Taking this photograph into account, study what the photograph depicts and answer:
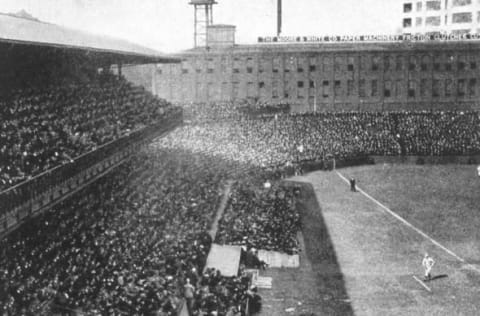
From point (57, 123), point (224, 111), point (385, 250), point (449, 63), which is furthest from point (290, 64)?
point (57, 123)

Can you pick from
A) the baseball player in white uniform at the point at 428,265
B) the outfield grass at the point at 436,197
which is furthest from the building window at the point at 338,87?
the baseball player in white uniform at the point at 428,265

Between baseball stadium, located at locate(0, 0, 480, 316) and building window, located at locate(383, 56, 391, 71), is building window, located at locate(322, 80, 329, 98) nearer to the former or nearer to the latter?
building window, located at locate(383, 56, 391, 71)

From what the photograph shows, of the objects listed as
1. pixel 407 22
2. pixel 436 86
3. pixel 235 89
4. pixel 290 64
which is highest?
pixel 407 22

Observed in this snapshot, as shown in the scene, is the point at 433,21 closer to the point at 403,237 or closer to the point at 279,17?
the point at 279,17

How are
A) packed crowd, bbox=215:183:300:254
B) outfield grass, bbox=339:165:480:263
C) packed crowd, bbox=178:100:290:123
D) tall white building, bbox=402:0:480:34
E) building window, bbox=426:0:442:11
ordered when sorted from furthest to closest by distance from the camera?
building window, bbox=426:0:442:11
tall white building, bbox=402:0:480:34
packed crowd, bbox=178:100:290:123
outfield grass, bbox=339:165:480:263
packed crowd, bbox=215:183:300:254

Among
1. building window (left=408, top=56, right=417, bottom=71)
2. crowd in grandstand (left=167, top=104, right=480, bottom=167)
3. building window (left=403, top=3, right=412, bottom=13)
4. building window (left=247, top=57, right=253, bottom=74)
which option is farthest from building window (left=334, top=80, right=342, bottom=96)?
building window (left=403, top=3, right=412, bottom=13)

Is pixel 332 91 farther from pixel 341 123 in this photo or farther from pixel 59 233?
pixel 59 233

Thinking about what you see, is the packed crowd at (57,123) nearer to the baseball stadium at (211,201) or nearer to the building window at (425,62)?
the baseball stadium at (211,201)
